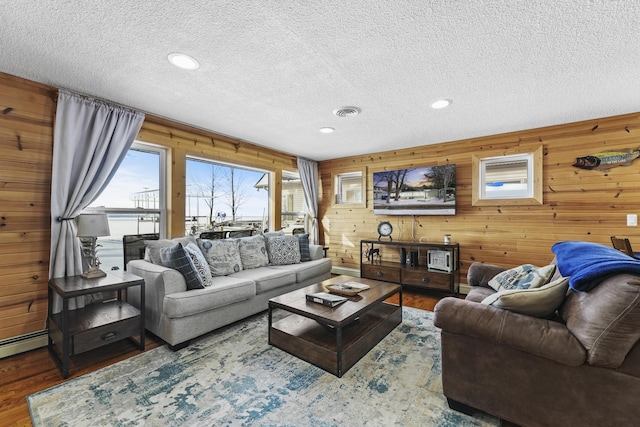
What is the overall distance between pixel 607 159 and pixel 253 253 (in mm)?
4339

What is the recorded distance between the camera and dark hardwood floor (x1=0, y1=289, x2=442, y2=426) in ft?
5.36

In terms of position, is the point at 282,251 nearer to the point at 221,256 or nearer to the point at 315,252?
the point at 315,252

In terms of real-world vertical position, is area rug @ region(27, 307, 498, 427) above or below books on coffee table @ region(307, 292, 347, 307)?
below

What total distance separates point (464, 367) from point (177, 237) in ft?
10.7

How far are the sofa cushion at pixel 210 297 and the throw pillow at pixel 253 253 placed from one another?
55cm

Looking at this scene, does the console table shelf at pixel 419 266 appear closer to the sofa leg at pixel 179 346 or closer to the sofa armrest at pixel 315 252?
the sofa armrest at pixel 315 252

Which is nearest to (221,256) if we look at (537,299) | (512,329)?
(512,329)

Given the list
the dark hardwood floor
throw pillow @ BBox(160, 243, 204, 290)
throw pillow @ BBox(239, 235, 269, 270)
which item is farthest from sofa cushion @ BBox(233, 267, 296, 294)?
the dark hardwood floor

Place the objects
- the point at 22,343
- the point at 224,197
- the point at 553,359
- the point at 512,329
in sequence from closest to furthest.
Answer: the point at 553,359
the point at 512,329
the point at 22,343
the point at 224,197

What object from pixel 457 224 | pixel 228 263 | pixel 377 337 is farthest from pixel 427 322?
pixel 228 263

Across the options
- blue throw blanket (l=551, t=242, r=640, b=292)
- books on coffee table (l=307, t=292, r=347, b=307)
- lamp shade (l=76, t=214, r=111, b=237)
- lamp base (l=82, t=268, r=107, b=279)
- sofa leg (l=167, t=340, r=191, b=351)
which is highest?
lamp shade (l=76, t=214, r=111, b=237)

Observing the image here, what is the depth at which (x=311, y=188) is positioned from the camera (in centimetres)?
534

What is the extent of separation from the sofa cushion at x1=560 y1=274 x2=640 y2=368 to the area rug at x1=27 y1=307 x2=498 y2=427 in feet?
2.28

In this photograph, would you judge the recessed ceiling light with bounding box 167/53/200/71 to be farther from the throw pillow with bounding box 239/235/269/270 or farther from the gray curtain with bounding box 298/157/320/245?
the gray curtain with bounding box 298/157/320/245
